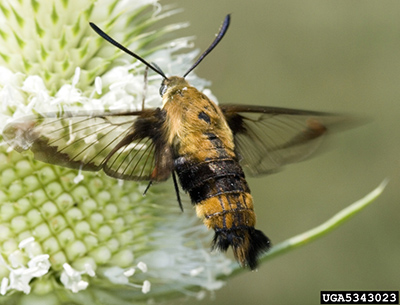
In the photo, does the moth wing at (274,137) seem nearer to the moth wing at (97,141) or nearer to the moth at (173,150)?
the moth at (173,150)

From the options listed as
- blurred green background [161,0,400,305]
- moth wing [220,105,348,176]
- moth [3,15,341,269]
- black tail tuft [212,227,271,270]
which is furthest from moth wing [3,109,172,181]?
blurred green background [161,0,400,305]

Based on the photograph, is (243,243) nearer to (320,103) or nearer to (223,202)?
(223,202)

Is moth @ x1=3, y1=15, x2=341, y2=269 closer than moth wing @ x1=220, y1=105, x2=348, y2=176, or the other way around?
moth @ x1=3, y1=15, x2=341, y2=269

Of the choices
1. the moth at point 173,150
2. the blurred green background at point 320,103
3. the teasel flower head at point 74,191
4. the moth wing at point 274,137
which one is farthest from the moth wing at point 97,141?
the blurred green background at point 320,103

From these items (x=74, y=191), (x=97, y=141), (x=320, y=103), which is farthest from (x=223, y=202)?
(x=320, y=103)

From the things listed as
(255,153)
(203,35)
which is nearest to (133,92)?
(255,153)

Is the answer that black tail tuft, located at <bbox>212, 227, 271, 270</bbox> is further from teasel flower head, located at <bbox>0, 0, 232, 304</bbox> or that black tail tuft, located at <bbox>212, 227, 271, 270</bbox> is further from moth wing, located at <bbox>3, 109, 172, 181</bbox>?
teasel flower head, located at <bbox>0, 0, 232, 304</bbox>

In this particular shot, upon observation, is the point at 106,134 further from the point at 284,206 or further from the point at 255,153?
the point at 284,206
